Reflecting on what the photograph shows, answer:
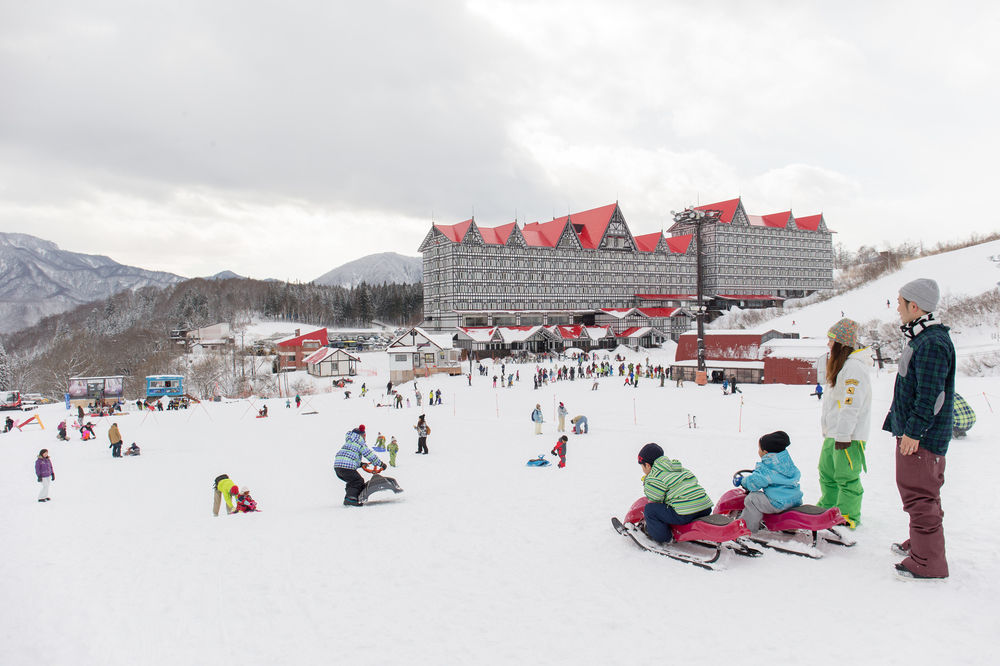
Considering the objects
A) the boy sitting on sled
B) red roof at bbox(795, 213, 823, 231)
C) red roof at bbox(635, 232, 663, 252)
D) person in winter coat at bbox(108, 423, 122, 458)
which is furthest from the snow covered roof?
red roof at bbox(795, 213, 823, 231)

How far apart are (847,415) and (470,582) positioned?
4258 millimetres

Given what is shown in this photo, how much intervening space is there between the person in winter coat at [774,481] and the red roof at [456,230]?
65.8 meters

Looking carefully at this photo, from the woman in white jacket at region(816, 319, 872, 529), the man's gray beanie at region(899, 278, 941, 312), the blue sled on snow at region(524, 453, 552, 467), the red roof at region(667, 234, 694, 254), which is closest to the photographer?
the man's gray beanie at region(899, 278, 941, 312)

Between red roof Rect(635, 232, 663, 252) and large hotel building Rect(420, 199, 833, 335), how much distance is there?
5.9 inches

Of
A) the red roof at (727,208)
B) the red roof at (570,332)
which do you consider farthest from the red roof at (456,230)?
the red roof at (727,208)

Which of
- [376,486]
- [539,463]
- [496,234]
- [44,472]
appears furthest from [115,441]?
[496,234]

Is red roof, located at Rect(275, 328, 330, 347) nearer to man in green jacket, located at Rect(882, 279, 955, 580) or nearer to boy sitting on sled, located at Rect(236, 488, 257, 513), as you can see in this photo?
boy sitting on sled, located at Rect(236, 488, 257, 513)

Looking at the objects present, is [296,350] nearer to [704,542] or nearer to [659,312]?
[659,312]

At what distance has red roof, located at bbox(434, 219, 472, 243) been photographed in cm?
7006

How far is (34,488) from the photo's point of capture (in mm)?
14172

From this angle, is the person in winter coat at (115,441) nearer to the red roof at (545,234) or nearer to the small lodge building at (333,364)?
the small lodge building at (333,364)

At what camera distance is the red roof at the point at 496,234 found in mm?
71812

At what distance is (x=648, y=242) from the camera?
274 feet

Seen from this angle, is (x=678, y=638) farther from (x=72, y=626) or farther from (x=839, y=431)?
(x=72, y=626)
